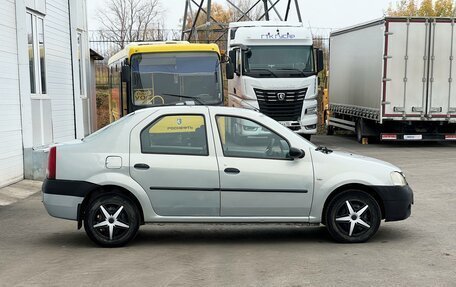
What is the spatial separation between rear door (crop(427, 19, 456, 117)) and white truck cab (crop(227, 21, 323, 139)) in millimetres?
3981

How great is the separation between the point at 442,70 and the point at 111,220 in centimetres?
1408

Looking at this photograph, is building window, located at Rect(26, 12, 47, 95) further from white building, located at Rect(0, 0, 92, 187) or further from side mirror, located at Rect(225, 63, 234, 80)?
side mirror, located at Rect(225, 63, 234, 80)

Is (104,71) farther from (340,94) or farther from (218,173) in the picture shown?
(218,173)

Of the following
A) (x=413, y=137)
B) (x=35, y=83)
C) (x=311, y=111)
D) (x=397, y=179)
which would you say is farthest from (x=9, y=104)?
(x=413, y=137)

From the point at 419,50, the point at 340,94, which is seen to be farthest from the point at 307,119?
the point at 340,94

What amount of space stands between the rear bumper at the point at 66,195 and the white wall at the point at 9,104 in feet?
15.0

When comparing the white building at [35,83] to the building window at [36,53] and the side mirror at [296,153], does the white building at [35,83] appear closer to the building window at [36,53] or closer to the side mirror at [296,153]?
the building window at [36,53]

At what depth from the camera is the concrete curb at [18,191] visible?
953cm

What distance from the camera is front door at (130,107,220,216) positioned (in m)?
6.14

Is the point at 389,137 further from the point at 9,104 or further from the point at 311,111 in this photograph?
the point at 9,104

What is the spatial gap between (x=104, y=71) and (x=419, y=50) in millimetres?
13331

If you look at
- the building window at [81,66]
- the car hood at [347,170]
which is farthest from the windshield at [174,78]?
the building window at [81,66]

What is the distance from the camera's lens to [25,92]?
11.3 metres

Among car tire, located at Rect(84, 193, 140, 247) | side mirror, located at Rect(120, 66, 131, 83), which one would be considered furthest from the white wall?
car tire, located at Rect(84, 193, 140, 247)
